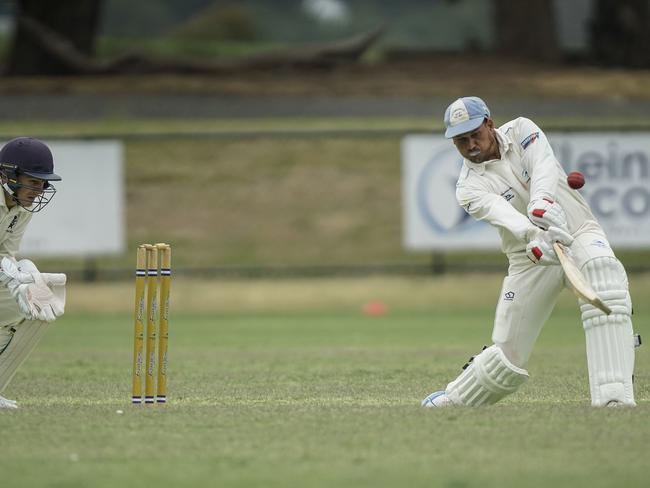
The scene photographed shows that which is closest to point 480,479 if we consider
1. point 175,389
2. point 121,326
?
point 175,389

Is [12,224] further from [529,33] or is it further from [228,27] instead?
[228,27]

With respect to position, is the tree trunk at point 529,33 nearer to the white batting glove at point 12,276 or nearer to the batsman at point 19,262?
the batsman at point 19,262

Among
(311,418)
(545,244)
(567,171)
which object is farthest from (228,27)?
(311,418)

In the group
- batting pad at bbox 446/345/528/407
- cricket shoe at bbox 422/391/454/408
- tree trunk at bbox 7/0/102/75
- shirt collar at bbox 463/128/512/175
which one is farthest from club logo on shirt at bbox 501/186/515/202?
tree trunk at bbox 7/0/102/75

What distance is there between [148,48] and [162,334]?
24.1 m

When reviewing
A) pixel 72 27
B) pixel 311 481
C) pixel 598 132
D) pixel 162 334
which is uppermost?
pixel 72 27

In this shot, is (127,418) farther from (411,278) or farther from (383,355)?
(411,278)

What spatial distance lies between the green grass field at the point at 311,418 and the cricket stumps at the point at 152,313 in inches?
7.5

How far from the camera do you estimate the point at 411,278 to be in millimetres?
18484

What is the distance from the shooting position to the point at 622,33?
2720 cm

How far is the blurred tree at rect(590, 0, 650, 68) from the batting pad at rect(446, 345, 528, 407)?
20.5 metres

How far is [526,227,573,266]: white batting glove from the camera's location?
7023 mm

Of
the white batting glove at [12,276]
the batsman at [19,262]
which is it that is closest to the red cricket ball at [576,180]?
the batsman at [19,262]

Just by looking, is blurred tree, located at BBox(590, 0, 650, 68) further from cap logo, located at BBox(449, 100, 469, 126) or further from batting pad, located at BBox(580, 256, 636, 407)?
batting pad, located at BBox(580, 256, 636, 407)
